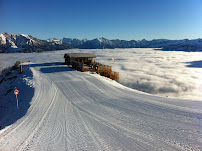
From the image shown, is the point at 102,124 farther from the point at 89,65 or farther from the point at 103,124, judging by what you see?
the point at 89,65

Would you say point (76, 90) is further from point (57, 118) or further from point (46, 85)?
point (57, 118)

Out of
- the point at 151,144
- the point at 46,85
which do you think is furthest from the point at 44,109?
the point at 151,144

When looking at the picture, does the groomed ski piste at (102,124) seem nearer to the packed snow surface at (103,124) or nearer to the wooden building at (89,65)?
the packed snow surface at (103,124)

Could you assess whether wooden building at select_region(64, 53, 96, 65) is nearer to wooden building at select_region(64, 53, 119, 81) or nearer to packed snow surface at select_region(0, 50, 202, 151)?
wooden building at select_region(64, 53, 119, 81)

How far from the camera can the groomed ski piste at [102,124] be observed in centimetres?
578

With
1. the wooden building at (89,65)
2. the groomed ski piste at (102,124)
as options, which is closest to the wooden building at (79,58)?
the wooden building at (89,65)

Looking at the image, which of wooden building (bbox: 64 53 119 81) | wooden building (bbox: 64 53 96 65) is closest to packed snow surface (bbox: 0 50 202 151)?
wooden building (bbox: 64 53 119 81)

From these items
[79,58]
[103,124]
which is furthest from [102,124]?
[79,58]

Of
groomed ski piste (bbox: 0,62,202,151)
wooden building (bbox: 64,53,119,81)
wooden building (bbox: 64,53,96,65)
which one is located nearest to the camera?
groomed ski piste (bbox: 0,62,202,151)

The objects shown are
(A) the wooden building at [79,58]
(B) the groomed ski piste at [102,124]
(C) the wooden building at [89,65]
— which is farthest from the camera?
(A) the wooden building at [79,58]

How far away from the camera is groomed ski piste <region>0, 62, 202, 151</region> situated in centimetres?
578

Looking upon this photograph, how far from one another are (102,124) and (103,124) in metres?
0.06

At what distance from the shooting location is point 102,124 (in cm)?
756

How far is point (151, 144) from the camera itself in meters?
5.78
